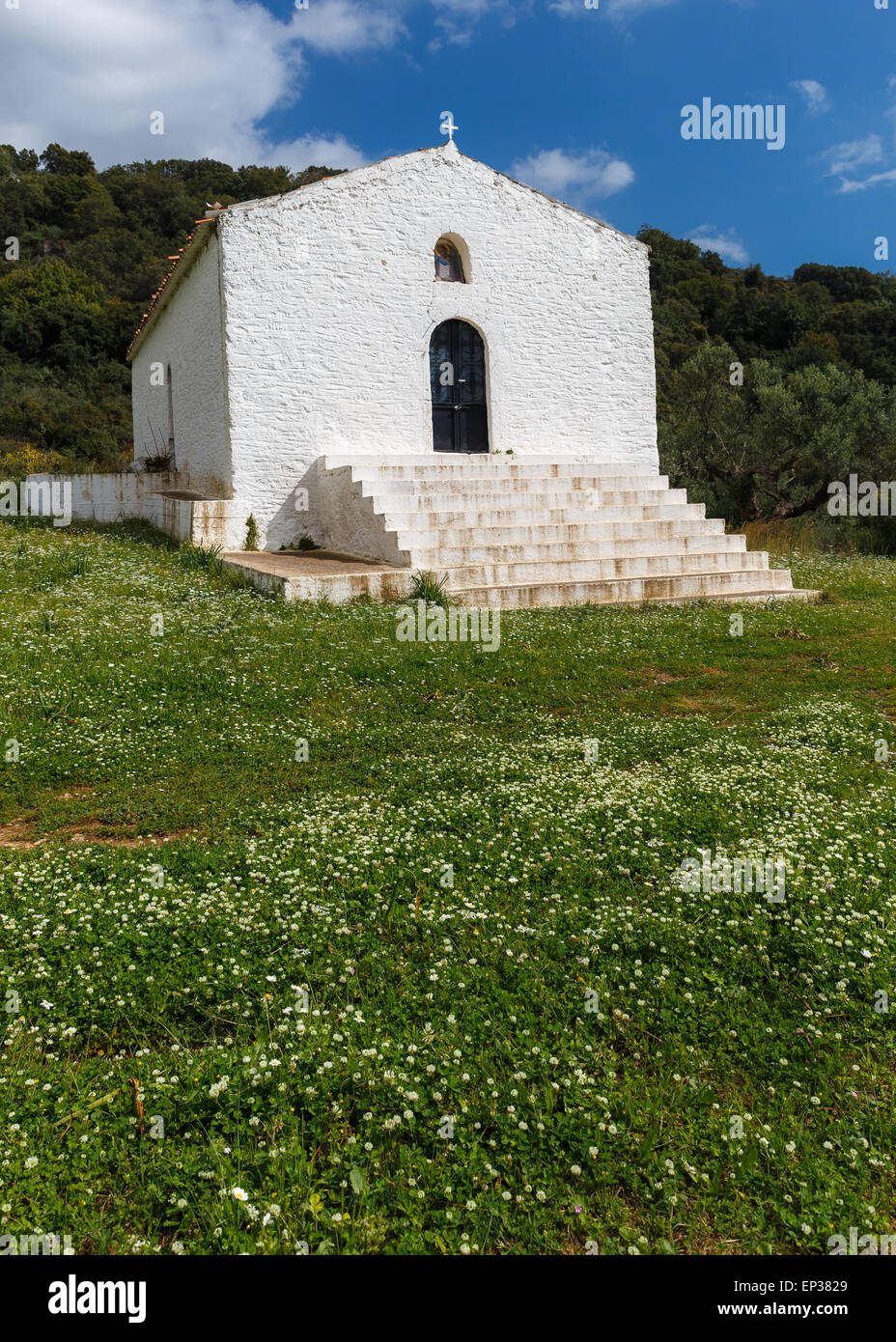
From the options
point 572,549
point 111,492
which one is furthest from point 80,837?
point 111,492

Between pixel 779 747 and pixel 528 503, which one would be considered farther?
pixel 528 503

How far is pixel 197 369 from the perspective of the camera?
682 inches

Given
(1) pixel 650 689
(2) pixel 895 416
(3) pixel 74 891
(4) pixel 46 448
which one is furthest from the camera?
(4) pixel 46 448

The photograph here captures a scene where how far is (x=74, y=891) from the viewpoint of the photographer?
4.57 m

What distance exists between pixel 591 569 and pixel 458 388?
5973mm

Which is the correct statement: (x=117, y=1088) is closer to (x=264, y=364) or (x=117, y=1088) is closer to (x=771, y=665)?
(x=771, y=665)

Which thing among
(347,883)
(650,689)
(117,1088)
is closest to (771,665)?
(650,689)

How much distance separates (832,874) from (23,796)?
4.92 m

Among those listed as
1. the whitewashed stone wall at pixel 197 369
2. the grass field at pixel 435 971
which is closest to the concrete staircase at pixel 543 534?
the whitewashed stone wall at pixel 197 369

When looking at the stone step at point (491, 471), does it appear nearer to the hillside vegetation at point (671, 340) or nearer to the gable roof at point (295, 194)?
the gable roof at point (295, 194)

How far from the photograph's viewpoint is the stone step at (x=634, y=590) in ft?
38.9

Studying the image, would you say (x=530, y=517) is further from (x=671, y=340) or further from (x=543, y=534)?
(x=671, y=340)

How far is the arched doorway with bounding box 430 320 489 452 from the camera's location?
16891 mm

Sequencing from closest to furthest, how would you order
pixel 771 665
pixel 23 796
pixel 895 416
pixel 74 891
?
1. pixel 74 891
2. pixel 23 796
3. pixel 771 665
4. pixel 895 416
